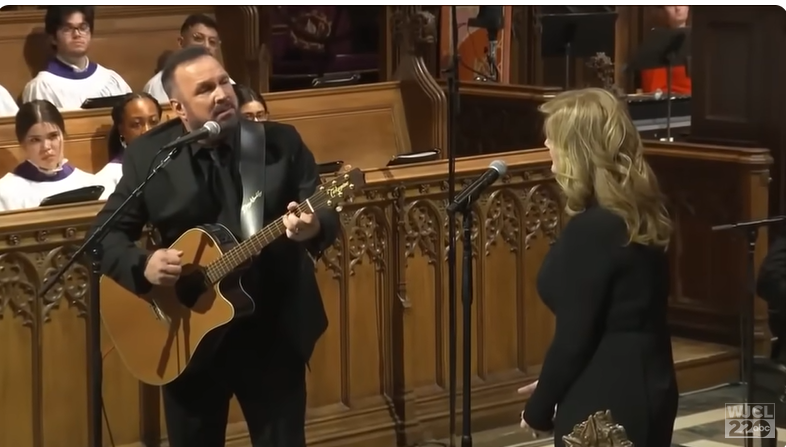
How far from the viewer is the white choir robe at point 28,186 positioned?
559 cm

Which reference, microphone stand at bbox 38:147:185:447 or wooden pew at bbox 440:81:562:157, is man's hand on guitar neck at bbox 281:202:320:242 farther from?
wooden pew at bbox 440:81:562:157

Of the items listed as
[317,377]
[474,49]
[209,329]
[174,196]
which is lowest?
[317,377]

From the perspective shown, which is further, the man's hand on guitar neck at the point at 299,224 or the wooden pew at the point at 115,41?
the wooden pew at the point at 115,41

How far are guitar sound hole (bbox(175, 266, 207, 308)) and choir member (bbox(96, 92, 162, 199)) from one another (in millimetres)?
2174

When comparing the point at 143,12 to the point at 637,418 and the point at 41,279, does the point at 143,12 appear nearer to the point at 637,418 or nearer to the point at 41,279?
the point at 41,279

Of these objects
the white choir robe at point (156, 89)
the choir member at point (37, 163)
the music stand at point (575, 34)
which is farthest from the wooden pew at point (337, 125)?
the music stand at point (575, 34)

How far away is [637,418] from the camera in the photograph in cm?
327

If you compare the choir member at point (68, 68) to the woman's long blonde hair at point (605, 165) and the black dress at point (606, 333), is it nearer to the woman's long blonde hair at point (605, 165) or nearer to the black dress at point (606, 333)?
the woman's long blonde hair at point (605, 165)

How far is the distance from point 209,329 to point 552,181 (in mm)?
2595

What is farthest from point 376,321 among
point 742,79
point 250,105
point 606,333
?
point 742,79

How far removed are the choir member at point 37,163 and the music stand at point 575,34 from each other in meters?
4.24

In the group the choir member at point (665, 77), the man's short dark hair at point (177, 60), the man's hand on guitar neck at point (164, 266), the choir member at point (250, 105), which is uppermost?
the choir member at point (665, 77)

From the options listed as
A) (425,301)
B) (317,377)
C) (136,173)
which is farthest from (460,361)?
(136,173)

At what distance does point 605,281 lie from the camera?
3160 millimetres
